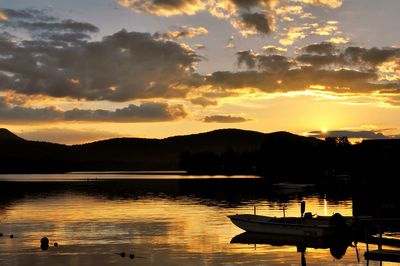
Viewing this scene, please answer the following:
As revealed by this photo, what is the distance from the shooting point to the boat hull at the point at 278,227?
6331 centimetres

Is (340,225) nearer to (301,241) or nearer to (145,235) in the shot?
(301,241)

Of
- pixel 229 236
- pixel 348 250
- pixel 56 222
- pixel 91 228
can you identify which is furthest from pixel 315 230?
pixel 56 222

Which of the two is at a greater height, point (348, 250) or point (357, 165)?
point (357, 165)

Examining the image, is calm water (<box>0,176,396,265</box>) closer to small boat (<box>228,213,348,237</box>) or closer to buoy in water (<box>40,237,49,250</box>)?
buoy in water (<box>40,237,49,250</box>)

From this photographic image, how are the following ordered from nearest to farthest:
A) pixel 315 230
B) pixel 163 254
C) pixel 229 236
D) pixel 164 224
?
pixel 163 254
pixel 315 230
pixel 229 236
pixel 164 224

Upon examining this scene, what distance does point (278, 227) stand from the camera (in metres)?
66.3

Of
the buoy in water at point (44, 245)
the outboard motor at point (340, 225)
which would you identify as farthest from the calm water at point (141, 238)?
the outboard motor at point (340, 225)

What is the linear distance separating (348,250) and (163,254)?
62.6ft

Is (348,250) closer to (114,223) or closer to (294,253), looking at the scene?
(294,253)

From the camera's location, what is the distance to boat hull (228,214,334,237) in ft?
208

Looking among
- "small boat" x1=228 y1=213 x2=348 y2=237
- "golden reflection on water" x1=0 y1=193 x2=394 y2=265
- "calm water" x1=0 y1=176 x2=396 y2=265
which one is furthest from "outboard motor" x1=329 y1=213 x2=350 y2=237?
"golden reflection on water" x1=0 y1=193 x2=394 y2=265

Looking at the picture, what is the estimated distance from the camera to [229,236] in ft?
225

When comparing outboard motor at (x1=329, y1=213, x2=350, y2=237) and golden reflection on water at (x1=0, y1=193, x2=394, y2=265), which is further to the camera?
Answer: outboard motor at (x1=329, y1=213, x2=350, y2=237)

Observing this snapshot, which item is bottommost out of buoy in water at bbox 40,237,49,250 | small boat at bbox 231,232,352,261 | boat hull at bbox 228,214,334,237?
small boat at bbox 231,232,352,261
